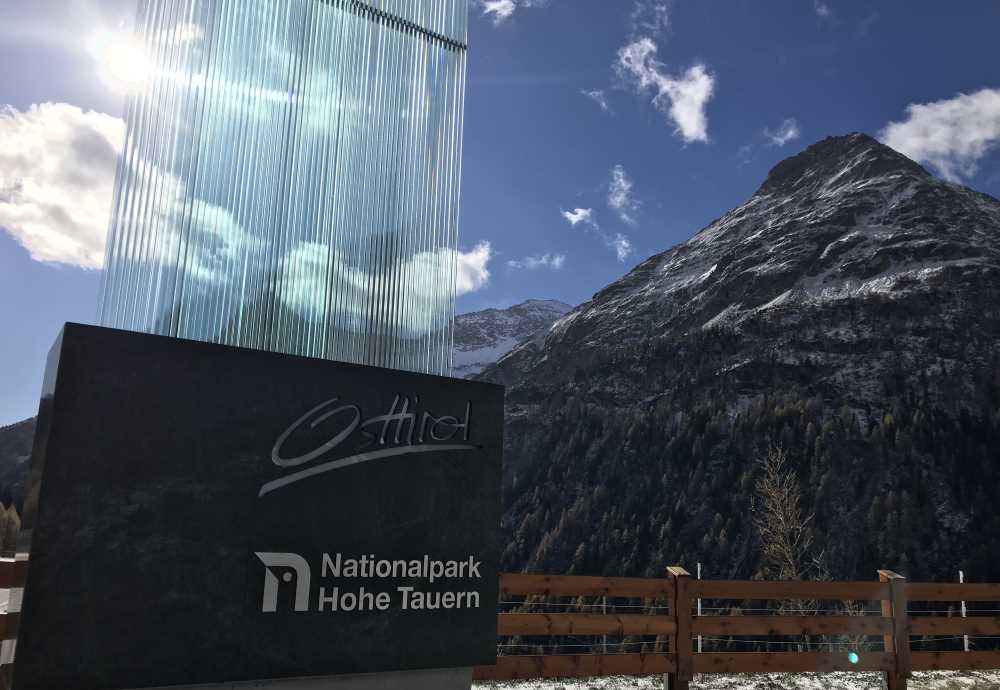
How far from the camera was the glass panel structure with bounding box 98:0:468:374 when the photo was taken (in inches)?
211

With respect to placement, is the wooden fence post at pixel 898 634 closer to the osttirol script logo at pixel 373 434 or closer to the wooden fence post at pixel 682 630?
the wooden fence post at pixel 682 630

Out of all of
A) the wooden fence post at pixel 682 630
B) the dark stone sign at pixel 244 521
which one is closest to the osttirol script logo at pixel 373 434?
the dark stone sign at pixel 244 521

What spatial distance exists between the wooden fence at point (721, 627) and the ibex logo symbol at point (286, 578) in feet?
7.08

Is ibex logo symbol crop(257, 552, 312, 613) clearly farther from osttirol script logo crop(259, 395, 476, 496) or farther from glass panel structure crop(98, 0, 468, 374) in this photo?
glass panel structure crop(98, 0, 468, 374)

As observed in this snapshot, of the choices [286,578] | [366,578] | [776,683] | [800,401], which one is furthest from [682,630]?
[800,401]

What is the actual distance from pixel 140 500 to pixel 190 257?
5.79 ft

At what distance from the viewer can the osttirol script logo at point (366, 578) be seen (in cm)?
492

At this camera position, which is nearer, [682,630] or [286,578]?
[286,578]

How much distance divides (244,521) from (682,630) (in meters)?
4.56

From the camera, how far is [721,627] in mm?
7676

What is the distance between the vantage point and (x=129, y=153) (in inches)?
212

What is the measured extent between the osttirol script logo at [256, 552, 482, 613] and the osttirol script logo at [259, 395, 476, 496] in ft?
1.75

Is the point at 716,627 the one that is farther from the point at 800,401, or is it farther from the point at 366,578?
the point at 800,401

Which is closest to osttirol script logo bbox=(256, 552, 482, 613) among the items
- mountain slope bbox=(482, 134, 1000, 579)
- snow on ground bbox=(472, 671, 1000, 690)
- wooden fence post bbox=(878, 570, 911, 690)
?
snow on ground bbox=(472, 671, 1000, 690)
